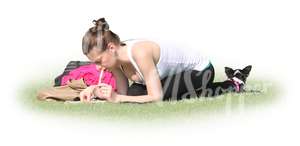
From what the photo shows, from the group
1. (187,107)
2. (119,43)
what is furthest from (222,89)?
(119,43)

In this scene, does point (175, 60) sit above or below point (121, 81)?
above

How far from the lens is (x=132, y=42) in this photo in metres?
6.26

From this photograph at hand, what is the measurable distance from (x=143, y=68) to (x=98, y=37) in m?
0.41

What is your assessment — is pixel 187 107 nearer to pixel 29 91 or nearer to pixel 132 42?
pixel 132 42

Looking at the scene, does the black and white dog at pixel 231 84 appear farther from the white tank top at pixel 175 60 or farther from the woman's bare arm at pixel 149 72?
the woman's bare arm at pixel 149 72

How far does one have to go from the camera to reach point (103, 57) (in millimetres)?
6031

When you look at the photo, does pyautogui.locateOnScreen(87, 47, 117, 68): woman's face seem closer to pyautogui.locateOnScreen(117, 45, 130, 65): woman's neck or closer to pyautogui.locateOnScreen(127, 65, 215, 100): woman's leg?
pyautogui.locateOnScreen(117, 45, 130, 65): woman's neck

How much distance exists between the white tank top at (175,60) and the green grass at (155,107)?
28 centimetres

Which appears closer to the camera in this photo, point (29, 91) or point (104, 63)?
point (104, 63)

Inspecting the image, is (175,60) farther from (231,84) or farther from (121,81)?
(231,84)

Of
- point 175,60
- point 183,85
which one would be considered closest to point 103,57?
point 175,60

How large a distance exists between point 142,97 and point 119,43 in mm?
433

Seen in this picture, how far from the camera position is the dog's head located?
22.8 ft

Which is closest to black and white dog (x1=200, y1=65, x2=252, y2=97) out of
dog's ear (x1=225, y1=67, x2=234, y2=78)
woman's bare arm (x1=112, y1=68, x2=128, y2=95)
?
dog's ear (x1=225, y1=67, x2=234, y2=78)
